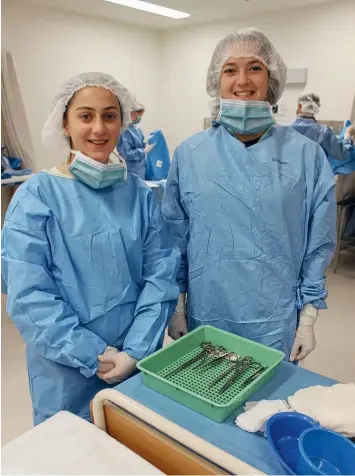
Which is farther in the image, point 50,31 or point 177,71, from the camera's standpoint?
point 177,71

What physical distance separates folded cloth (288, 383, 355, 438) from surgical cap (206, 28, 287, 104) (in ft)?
3.35

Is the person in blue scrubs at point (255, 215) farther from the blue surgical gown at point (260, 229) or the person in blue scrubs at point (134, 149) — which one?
the person in blue scrubs at point (134, 149)

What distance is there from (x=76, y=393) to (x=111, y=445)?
410mm

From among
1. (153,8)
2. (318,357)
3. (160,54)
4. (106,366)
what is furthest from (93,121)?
(160,54)

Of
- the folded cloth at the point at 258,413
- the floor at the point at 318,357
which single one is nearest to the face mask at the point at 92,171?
the folded cloth at the point at 258,413

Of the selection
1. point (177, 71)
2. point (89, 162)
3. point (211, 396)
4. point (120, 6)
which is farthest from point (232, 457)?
point (177, 71)

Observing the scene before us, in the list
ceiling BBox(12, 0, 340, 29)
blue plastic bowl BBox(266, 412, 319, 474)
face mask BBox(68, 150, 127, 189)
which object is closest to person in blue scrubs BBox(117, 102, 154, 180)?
ceiling BBox(12, 0, 340, 29)

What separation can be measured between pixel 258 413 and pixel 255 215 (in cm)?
61

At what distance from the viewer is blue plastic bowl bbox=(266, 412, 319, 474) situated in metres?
0.78

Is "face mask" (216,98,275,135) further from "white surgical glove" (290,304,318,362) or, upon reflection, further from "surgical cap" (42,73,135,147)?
"white surgical glove" (290,304,318,362)

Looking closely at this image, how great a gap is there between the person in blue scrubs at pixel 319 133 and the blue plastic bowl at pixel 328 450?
3131 millimetres

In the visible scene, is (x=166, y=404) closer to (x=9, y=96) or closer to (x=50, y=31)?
(x=9, y=96)

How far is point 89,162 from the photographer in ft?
3.83

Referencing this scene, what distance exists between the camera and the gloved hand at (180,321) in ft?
4.69
